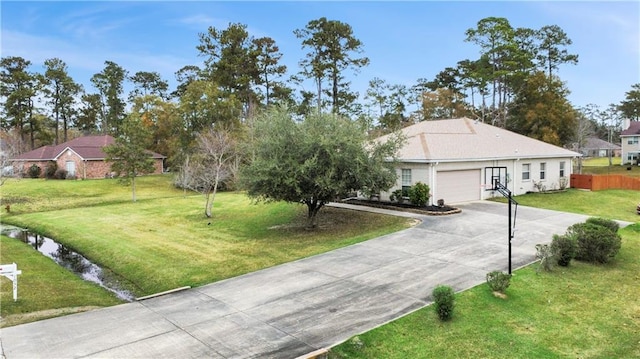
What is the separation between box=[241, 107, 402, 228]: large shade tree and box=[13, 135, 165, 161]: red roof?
30726mm

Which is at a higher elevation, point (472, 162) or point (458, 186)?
point (472, 162)

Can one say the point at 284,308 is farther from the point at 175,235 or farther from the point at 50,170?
the point at 50,170

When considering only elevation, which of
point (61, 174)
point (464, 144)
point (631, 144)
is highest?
point (631, 144)

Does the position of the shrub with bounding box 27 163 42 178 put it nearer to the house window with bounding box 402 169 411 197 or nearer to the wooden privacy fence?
the house window with bounding box 402 169 411 197

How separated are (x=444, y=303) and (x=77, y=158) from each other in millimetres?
43130

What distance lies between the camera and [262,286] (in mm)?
10625

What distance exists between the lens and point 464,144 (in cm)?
2423

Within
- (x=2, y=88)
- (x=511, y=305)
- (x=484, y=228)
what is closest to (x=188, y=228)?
(x=484, y=228)

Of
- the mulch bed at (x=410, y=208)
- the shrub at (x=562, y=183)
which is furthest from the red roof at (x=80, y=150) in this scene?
the shrub at (x=562, y=183)

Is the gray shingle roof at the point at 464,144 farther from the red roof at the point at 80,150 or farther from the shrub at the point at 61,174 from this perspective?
the shrub at the point at 61,174

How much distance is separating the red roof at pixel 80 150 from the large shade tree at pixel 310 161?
3073 cm

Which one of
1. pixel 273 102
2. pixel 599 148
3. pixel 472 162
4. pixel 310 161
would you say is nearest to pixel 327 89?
pixel 273 102

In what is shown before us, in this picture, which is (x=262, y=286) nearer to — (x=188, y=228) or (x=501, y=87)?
(x=188, y=228)

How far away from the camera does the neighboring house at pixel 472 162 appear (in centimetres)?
2128
